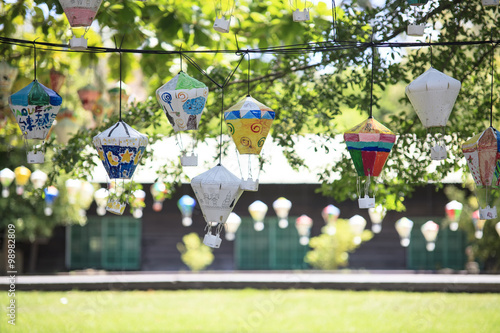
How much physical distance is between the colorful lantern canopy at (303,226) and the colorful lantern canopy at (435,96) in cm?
908

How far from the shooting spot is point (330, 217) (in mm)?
13070

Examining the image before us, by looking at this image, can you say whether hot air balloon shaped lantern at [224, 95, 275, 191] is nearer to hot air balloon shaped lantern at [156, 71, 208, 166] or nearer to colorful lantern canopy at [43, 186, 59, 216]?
hot air balloon shaped lantern at [156, 71, 208, 166]

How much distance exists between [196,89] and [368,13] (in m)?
2.26

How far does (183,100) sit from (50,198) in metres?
8.24

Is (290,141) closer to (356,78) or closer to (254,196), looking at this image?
(356,78)

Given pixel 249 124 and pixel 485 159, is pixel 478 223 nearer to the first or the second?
pixel 485 159

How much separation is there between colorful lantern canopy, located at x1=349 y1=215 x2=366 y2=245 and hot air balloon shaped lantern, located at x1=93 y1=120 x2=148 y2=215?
28.4ft

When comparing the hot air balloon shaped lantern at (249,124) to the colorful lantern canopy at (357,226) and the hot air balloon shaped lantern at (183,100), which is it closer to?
the hot air balloon shaped lantern at (183,100)

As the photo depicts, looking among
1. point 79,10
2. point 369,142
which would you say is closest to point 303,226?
point 369,142

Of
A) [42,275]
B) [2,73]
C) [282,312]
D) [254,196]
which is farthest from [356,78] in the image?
[42,275]

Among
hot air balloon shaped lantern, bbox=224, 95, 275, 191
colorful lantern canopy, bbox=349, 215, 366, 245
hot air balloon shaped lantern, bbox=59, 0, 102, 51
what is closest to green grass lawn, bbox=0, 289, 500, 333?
colorful lantern canopy, bbox=349, 215, 366, 245

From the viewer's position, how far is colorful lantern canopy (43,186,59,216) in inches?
443

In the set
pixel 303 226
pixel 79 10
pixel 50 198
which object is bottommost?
pixel 303 226

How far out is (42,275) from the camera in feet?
44.1
